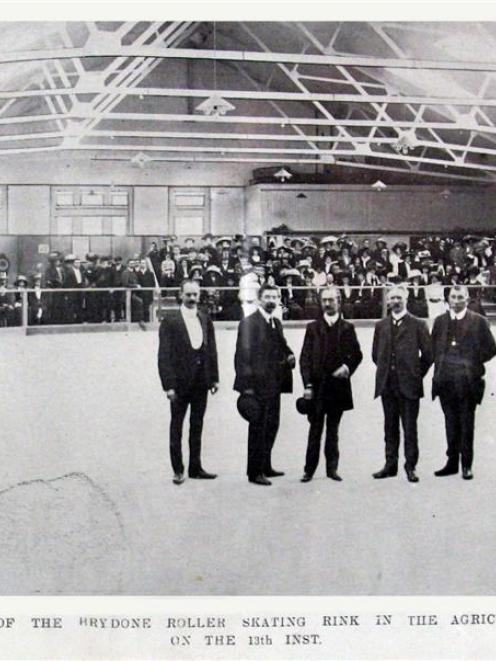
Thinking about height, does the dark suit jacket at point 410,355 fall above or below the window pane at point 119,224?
below

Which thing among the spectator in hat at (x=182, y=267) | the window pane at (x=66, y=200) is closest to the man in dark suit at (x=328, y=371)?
the spectator in hat at (x=182, y=267)

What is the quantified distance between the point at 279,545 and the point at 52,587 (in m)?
0.92

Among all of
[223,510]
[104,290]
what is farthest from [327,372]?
[104,290]

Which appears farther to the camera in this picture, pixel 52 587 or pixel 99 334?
pixel 99 334

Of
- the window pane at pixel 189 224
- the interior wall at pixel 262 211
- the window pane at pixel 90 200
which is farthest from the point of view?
the window pane at pixel 189 224

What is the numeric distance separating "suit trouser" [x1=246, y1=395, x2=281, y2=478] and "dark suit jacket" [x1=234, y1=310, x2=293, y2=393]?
0.09 m

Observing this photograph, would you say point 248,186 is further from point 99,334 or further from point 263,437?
point 263,437

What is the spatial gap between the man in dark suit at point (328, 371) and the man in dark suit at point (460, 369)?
38 centimetres

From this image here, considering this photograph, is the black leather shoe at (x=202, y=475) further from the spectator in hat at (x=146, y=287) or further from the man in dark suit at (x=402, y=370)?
the spectator in hat at (x=146, y=287)

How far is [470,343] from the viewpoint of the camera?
121 inches

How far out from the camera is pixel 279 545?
2797mm

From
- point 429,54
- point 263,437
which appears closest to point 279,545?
point 263,437

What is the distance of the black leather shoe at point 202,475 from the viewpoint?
3020mm

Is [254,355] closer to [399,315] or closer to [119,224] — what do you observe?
[399,315]
